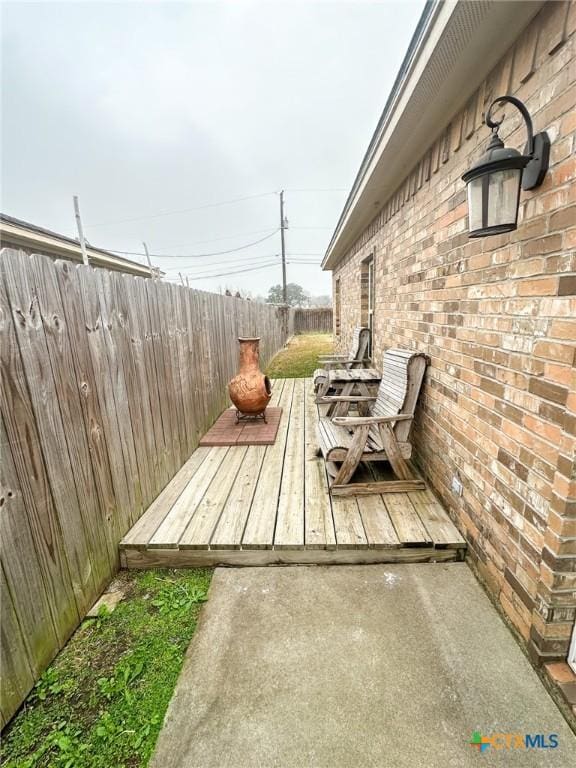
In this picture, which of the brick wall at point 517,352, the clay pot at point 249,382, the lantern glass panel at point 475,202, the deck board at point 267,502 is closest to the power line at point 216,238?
the clay pot at point 249,382

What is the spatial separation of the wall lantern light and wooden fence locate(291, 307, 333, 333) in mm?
19549

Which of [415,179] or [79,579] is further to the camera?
[415,179]

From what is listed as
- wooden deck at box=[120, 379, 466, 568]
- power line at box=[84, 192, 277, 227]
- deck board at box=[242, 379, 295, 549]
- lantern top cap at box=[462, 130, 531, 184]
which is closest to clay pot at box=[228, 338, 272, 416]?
deck board at box=[242, 379, 295, 549]

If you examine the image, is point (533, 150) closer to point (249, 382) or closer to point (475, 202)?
point (475, 202)

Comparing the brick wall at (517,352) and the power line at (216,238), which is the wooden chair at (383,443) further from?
the power line at (216,238)

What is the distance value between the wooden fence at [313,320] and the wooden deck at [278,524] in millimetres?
18551

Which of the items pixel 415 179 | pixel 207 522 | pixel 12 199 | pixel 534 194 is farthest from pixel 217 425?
pixel 12 199

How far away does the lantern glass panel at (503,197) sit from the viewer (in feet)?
4.59

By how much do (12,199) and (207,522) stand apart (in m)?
14.5

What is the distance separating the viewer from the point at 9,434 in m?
1.32

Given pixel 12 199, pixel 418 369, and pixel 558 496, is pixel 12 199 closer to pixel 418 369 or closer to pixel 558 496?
pixel 418 369

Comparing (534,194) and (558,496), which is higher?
(534,194)

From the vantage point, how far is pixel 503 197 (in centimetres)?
142

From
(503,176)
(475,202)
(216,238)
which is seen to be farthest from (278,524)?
(216,238)
